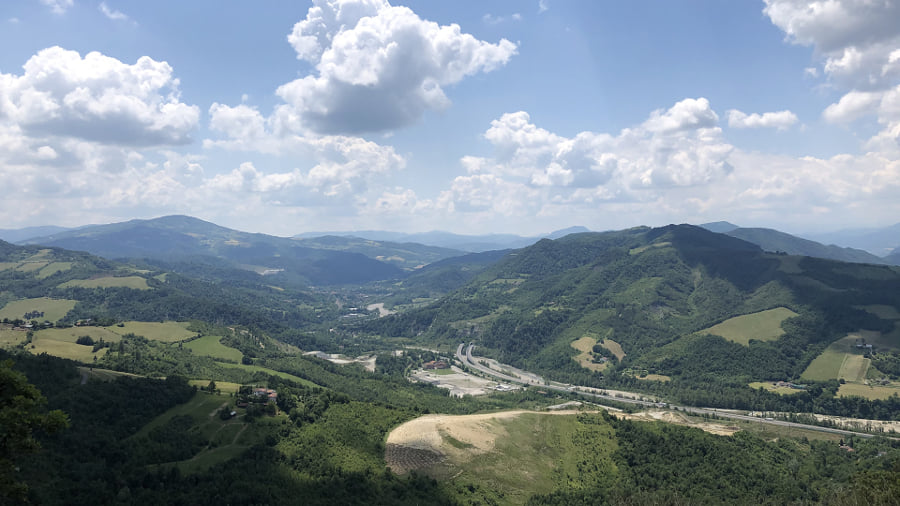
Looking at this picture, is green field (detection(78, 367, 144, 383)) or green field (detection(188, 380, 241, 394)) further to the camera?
green field (detection(188, 380, 241, 394))

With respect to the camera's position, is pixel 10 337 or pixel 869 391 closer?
pixel 10 337

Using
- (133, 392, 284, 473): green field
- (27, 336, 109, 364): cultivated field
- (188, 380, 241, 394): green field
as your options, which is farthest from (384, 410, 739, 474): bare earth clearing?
(27, 336, 109, 364): cultivated field

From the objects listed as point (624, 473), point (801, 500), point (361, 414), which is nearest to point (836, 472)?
point (801, 500)

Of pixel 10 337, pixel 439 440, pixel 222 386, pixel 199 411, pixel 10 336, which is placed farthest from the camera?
pixel 10 336

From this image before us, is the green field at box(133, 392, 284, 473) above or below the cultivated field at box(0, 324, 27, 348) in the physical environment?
below

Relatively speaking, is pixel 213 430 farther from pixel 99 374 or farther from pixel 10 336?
pixel 10 336

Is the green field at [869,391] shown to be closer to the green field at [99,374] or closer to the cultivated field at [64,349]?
the green field at [99,374]

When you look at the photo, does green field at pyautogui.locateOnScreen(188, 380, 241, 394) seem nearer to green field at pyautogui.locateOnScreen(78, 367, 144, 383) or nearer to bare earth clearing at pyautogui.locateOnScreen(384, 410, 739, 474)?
green field at pyautogui.locateOnScreen(78, 367, 144, 383)

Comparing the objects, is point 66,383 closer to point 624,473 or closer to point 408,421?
point 408,421

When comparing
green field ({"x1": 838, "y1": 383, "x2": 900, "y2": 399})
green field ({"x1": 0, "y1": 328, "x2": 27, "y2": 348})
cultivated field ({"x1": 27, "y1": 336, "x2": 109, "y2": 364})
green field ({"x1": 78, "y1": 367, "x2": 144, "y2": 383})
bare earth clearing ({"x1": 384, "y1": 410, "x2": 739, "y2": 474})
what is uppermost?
green field ({"x1": 78, "y1": 367, "x2": 144, "y2": 383})

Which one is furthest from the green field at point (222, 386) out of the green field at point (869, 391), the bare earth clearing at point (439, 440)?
the green field at point (869, 391)

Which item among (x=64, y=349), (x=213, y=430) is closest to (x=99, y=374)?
(x=213, y=430)
